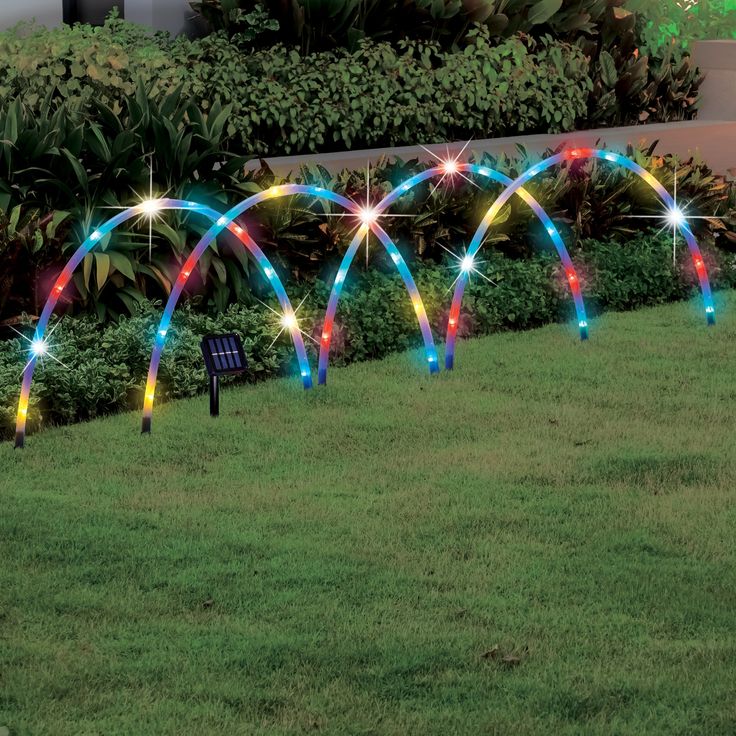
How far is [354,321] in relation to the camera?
35.4 feet

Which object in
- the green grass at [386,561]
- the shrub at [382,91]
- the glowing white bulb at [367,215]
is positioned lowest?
the green grass at [386,561]

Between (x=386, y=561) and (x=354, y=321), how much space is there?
4.03 m

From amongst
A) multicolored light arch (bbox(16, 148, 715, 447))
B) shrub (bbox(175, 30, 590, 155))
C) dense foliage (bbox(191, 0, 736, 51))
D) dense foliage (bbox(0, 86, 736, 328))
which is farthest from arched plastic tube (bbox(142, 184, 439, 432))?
dense foliage (bbox(191, 0, 736, 51))

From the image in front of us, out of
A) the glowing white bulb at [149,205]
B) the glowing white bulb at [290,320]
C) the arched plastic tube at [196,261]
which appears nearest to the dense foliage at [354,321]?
the arched plastic tube at [196,261]

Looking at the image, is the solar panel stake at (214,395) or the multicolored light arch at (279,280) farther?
the solar panel stake at (214,395)

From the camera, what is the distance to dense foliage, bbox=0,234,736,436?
9.32 meters

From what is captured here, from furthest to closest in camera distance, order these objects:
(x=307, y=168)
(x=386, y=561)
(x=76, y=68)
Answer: (x=76, y=68), (x=307, y=168), (x=386, y=561)

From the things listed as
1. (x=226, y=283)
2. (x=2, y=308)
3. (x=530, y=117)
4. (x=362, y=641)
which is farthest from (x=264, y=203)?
(x=530, y=117)

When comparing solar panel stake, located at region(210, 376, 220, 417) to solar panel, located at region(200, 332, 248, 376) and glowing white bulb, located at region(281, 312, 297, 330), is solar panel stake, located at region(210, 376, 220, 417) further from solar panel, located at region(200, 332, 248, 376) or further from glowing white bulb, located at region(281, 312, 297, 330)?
glowing white bulb, located at region(281, 312, 297, 330)

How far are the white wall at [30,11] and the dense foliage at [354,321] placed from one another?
589 cm

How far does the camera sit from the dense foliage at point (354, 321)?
30.6 feet

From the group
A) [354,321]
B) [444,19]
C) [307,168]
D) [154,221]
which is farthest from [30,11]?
[354,321]

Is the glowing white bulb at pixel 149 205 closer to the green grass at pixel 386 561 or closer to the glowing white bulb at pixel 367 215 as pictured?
the green grass at pixel 386 561

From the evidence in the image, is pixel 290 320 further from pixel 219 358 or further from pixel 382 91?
pixel 382 91
